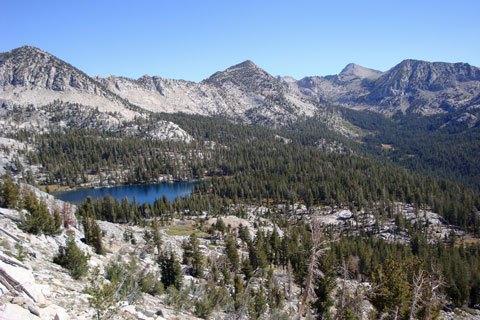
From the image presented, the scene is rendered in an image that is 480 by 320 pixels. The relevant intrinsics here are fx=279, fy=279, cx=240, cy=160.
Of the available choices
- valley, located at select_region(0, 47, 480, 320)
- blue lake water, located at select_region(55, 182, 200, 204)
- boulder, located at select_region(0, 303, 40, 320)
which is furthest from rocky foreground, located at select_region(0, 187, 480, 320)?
blue lake water, located at select_region(55, 182, 200, 204)

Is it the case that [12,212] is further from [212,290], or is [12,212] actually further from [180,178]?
[180,178]

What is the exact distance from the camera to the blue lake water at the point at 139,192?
147 meters

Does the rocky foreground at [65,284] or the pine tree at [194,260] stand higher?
the rocky foreground at [65,284]

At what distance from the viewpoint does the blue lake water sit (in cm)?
14674

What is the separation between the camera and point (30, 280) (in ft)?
49.7

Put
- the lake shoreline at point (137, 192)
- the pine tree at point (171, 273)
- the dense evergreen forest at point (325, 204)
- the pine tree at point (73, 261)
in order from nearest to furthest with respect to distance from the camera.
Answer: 1. the pine tree at point (73, 261)
2. the pine tree at point (171, 273)
3. the dense evergreen forest at point (325, 204)
4. the lake shoreline at point (137, 192)

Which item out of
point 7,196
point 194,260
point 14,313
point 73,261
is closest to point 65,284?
point 73,261

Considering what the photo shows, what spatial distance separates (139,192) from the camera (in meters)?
162

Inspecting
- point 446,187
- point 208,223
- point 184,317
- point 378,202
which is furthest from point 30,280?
point 446,187

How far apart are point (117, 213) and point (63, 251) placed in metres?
73.7

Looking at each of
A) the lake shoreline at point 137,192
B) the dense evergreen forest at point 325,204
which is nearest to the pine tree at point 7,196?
the dense evergreen forest at point 325,204

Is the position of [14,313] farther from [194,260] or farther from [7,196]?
[194,260]

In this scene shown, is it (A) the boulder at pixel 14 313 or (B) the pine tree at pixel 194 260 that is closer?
(A) the boulder at pixel 14 313

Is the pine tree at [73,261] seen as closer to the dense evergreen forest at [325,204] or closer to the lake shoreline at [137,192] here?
the dense evergreen forest at [325,204]
